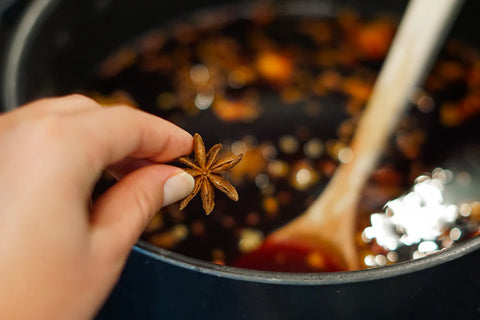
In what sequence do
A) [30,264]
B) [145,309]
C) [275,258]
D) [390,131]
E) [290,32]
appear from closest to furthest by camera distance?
[30,264], [145,309], [275,258], [390,131], [290,32]

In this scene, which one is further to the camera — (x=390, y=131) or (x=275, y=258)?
(x=390, y=131)

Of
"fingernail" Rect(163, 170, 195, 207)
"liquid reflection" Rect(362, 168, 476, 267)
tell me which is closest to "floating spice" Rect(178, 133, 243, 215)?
"fingernail" Rect(163, 170, 195, 207)

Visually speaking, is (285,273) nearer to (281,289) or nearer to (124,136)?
(281,289)

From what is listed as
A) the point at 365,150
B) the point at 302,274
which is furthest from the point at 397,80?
the point at 302,274

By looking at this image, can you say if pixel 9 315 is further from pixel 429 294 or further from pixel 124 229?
pixel 429 294

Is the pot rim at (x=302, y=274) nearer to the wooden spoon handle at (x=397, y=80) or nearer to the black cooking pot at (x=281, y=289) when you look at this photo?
the black cooking pot at (x=281, y=289)

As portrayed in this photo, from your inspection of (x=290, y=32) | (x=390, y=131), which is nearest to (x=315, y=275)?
(x=390, y=131)

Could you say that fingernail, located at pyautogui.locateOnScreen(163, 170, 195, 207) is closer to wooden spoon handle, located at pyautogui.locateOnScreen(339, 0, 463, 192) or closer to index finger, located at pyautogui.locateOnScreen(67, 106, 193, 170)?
index finger, located at pyautogui.locateOnScreen(67, 106, 193, 170)
